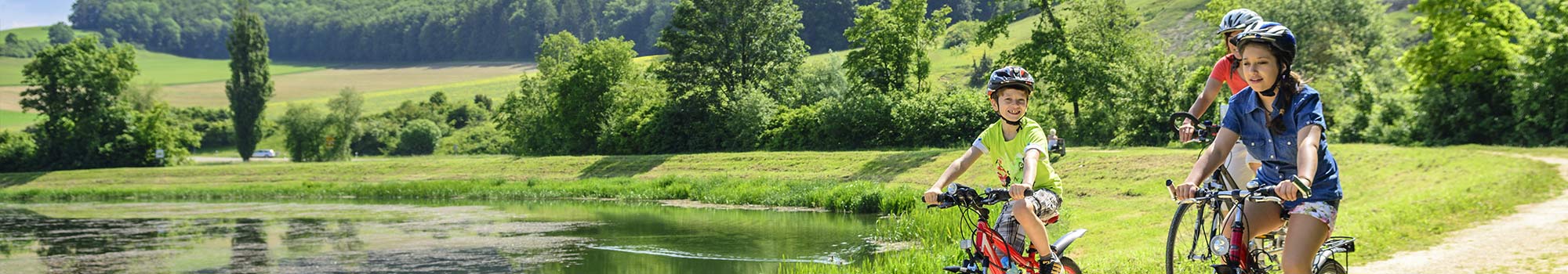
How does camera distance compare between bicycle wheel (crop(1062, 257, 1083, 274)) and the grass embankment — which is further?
the grass embankment

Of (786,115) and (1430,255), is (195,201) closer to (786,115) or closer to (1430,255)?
(786,115)

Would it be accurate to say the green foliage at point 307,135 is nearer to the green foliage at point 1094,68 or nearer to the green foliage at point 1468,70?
the green foliage at point 1094,68

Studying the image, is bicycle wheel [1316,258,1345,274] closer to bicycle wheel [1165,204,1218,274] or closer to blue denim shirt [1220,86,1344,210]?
blue denim shirt [1220,86,1344,210]

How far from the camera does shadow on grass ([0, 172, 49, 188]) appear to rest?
60.6 m

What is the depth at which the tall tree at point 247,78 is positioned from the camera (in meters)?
92.7

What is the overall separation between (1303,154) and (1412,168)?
1975cm

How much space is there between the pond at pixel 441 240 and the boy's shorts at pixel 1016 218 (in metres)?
6.97

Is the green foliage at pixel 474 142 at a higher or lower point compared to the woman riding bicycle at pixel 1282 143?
lower

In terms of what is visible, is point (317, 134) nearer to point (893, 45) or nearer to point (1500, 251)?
point (893, 45)

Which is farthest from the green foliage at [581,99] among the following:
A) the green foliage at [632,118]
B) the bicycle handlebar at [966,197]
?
the bicycle handlebar at [966,197]

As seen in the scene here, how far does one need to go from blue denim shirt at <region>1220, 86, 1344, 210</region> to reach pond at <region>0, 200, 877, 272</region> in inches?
326

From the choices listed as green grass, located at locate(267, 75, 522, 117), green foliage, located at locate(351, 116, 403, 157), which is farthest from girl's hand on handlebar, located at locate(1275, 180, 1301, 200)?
green grass, located at locate(267, 75, 522, 117)

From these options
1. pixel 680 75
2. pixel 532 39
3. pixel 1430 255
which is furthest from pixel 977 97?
pixel 532 39

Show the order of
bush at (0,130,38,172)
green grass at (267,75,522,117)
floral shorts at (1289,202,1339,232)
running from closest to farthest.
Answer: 1. floral shorts at (1289,202,1339,232)
2. bush at (0,130,38,172)
3. green grass at (267,75,522,117)
